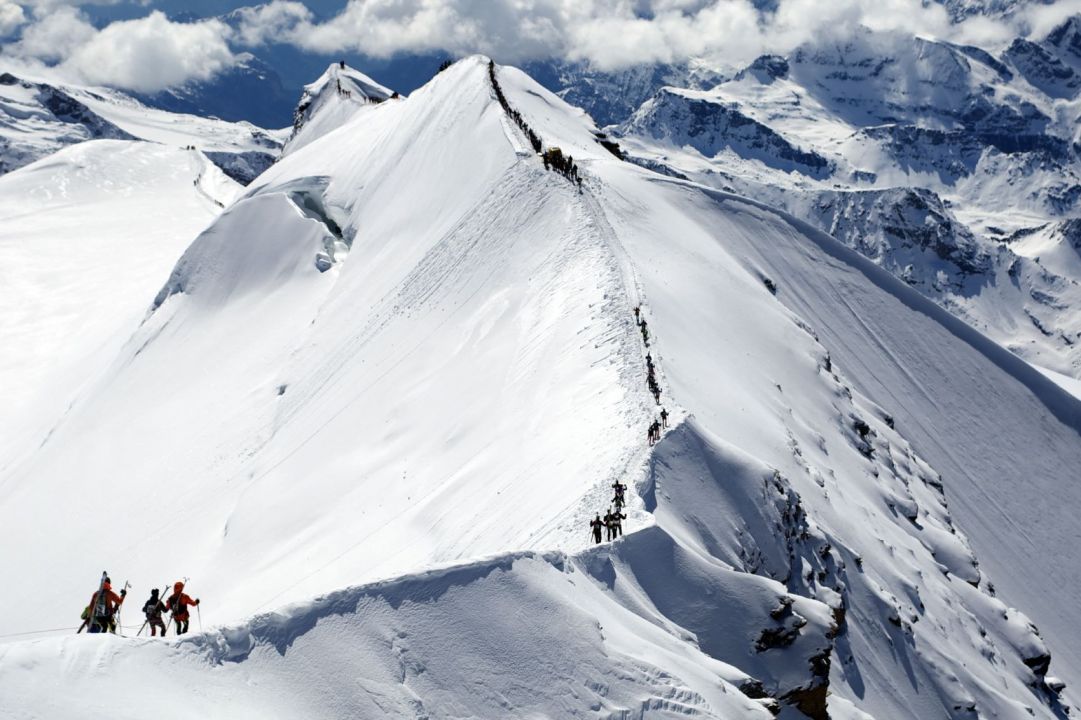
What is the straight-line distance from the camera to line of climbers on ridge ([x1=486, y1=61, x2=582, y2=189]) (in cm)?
5234

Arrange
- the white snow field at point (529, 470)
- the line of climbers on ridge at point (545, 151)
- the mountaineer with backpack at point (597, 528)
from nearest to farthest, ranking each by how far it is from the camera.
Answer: the white snow field at point (529, 470) < the mountaineer with backpack at point (597, 528) < the line of climbers on ridge at point (545, 151)

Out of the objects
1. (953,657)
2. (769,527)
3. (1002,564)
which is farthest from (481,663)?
(1002,564)

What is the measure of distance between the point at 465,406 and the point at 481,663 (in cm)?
1812

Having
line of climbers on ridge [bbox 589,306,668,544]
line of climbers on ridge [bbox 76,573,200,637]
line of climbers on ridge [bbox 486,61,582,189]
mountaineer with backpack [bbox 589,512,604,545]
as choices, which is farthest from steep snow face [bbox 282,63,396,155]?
line of climbers on ridge [bbox 76,573,200,637]

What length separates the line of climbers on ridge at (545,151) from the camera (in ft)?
172

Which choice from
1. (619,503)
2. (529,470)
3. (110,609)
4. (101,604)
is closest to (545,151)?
(529,470)

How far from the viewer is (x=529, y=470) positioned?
26359 millimetres

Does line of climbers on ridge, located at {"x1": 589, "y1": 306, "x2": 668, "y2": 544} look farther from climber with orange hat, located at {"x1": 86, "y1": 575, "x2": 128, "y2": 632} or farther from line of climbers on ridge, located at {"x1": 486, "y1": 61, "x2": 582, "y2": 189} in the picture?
line of climbers on ridge, located at {"x1": 486, "y1": 61, "x2": 582, "y2": 189}

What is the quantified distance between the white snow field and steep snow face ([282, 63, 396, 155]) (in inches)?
1041

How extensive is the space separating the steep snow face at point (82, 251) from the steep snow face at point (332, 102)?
47.2 ft

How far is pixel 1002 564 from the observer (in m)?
51.5

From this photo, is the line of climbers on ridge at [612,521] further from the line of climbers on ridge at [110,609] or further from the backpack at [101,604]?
the backpack at [101,604]

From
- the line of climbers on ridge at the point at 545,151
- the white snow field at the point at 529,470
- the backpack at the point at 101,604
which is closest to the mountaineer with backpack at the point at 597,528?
the white snow field at the point at 529,470

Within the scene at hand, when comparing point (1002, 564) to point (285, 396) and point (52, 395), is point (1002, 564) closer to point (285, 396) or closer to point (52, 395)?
point (285, 396)
